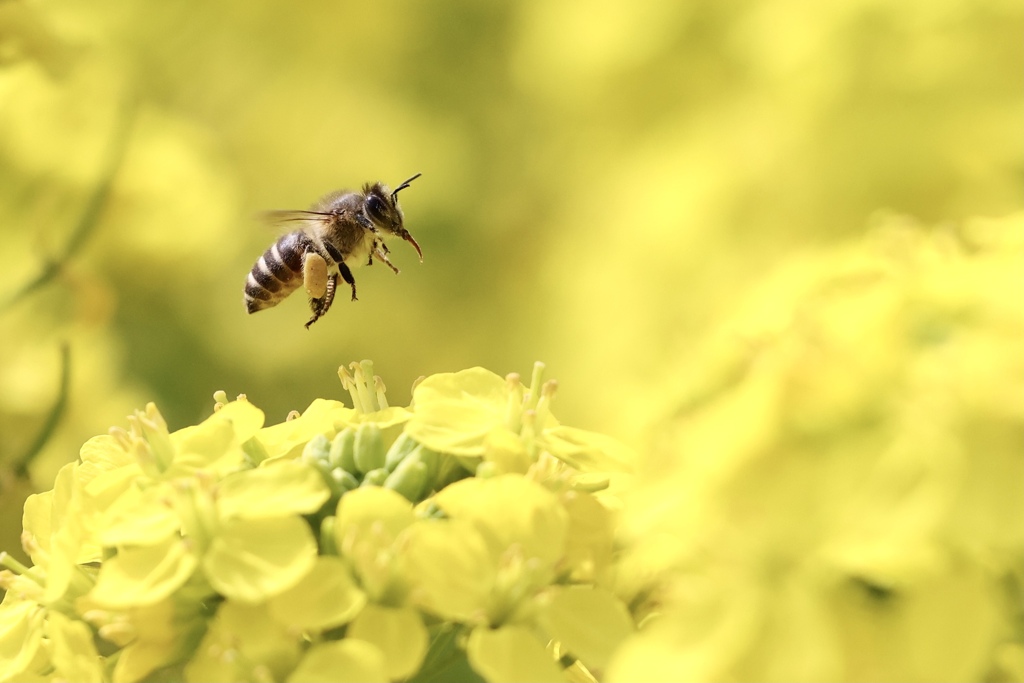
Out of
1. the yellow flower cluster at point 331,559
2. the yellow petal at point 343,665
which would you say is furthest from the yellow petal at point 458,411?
the yellow petal at point 343,665

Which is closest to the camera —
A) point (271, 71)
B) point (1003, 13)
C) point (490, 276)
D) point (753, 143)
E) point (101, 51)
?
point (1003, 13)

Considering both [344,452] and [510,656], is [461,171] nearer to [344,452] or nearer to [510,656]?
A: [344,452]

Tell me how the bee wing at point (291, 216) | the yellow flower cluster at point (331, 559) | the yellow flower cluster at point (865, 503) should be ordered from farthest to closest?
the bee wing at point (291, 216), the yellow flower cluster at point (331, 559), the yellow flower cluster at point (865, 503)

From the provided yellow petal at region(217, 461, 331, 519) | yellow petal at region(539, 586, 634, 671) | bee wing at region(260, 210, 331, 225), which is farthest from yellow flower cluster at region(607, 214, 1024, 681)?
bee wing at region(260, 210, 331, 225)

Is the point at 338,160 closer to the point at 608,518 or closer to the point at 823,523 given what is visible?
the point at 608,518

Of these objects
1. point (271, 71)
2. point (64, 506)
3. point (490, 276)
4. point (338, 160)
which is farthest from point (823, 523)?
point (271, 71)

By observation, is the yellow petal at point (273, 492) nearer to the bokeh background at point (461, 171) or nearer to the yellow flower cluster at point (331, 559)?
the yellow flower cluster at point (331, 559)

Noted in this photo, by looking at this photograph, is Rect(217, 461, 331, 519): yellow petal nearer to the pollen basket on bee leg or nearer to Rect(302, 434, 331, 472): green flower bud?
Rect(302, 434, 331, 472): green flower bud
